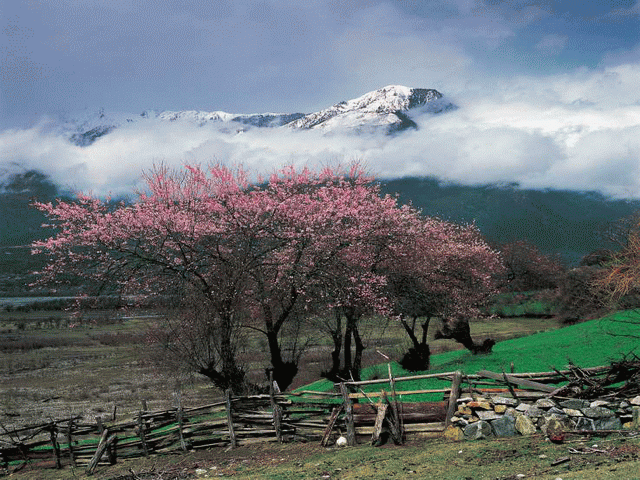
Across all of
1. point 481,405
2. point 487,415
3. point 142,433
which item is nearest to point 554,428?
point 487,415

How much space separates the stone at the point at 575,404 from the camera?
12.8 m

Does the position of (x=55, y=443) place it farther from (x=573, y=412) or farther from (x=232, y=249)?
(x=573, y=412)

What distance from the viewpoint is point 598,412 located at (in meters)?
12.3

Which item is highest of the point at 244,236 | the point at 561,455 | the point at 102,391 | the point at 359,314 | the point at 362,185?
the point at 362,185

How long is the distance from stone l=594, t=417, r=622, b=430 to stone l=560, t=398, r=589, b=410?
0.50m

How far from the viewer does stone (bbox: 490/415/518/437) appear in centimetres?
1309

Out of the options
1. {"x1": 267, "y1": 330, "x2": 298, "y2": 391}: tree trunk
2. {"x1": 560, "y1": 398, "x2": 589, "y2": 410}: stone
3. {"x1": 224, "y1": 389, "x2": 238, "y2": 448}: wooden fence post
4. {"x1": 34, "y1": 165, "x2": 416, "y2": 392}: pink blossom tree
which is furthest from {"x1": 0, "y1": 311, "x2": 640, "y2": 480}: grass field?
{"x1": 34, "y1": 165, "x2": 416, "y2": 392}: pink blossom tree

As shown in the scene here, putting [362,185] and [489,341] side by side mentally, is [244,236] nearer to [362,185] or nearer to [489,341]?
[362,185]

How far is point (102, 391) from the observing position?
35812 mm

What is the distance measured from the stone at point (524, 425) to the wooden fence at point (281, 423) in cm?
129

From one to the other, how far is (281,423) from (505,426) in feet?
22.8

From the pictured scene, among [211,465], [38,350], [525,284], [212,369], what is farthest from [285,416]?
[525,284]

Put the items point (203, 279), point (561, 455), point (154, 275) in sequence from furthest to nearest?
point (154, 275) → point (203, 279) → point (561, 455)

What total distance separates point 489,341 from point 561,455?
2314 centimetres
